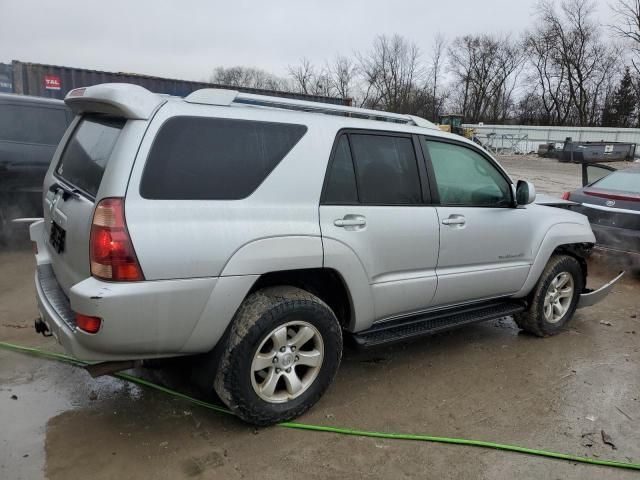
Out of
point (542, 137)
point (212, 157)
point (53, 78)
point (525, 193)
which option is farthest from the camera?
point (542, 137)

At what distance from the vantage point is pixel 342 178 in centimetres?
312

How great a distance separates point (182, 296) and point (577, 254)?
3.73 m

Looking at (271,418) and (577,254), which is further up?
(577,254)

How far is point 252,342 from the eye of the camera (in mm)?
2705

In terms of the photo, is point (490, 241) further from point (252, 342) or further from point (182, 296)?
point (182, 296)

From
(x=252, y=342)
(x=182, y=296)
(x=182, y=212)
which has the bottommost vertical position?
(x=252, y=342)

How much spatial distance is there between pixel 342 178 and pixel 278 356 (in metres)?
1.12

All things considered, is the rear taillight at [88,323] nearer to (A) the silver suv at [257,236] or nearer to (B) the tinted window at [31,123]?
(A) the silver suv at [257,236]

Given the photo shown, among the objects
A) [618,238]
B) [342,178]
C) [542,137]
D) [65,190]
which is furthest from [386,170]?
[542,137]

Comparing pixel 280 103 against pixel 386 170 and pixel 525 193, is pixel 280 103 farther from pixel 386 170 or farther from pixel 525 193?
pixel 525 193

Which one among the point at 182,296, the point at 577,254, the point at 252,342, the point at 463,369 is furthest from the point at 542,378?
the point at 182,296

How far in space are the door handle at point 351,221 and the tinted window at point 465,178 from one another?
0.78 m

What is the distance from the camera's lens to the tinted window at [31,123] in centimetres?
628

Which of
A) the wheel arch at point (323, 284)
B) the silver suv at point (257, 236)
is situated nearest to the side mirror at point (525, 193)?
the silver suv at point (257, 236)
